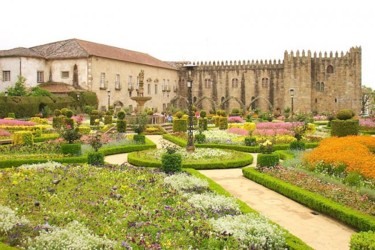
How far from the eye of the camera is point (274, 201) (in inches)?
350

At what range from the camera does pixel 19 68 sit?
3388 cm

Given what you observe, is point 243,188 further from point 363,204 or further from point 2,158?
point 2,158

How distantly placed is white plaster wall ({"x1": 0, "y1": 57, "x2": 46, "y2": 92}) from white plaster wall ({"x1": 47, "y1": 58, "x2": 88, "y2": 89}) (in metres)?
1.45

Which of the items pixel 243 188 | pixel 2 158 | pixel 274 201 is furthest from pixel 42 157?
pixel 274 201

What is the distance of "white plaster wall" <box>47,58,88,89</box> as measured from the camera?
3438cm

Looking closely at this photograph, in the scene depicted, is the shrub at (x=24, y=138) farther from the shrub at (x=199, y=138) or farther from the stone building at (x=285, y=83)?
the stone building at (x=285, y=83)

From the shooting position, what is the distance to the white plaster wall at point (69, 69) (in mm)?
34375

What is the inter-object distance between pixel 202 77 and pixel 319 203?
39672 mm

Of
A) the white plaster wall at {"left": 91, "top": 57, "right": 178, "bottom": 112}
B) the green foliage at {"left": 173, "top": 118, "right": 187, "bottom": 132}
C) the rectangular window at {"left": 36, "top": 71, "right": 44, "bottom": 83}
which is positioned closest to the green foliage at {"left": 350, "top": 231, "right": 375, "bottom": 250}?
the green foliage at {"left": 173, "top": 118, "right": 187, "bottom": 132}

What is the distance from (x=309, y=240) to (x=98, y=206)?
3361 mm

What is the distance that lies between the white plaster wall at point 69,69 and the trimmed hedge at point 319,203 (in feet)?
84.9

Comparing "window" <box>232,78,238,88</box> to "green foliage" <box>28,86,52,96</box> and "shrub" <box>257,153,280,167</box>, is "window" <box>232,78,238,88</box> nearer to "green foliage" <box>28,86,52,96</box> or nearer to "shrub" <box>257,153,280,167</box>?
"green foliage" <box>28,86,52,96</box>

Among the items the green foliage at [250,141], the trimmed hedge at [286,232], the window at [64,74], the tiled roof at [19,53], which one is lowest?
the trimmed hedge at [286,232]

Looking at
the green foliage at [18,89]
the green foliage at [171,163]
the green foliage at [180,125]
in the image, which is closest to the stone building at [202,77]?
the green foliage at [18,89]
